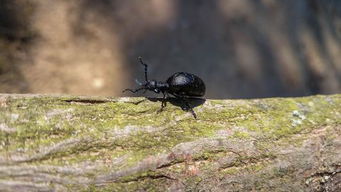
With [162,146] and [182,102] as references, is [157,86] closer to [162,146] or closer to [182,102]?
[182,102]

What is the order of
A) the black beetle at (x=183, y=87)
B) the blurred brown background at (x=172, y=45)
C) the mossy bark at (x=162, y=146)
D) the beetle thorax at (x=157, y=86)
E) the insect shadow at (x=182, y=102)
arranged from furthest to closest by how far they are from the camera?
the blurred brown background at (x=172, y=45), the beetle thorax at (x=157, y=86), the black beetle at (x=183, y=87), the insect shadow at (x=182, y=102), the mossy bark at (x=162, y=146)

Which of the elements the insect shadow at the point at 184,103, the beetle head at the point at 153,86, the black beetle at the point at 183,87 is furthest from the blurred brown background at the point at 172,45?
the insect shadow at the point at 184,103

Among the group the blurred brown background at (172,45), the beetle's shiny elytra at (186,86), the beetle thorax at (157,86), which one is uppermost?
the blurred brown background at (172,45)

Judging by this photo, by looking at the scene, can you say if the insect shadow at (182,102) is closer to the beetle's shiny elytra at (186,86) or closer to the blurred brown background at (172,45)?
the beetle's shiny elytra at (186,86)

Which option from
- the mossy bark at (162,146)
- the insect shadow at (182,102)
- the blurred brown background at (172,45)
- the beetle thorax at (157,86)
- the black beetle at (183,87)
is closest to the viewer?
the mossy bark at (162,146)

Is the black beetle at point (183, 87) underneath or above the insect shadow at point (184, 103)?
above

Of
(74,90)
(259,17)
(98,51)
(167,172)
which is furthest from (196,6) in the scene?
(167,172)
